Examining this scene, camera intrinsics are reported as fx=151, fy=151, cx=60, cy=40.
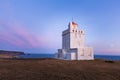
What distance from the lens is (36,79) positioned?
12211mm

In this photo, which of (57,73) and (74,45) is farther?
(74,45)

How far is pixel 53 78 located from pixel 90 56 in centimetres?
2106

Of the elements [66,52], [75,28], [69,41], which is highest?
[75,28]

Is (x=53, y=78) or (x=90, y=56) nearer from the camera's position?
(x=53, y=78)

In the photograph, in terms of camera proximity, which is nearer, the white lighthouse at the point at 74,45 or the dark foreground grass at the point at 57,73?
the dark foreground grass at the point at 57,73

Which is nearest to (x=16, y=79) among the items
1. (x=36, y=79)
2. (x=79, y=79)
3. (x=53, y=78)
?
(x=36, y=79)

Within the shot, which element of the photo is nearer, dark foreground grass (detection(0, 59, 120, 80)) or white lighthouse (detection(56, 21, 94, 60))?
dark foreground grass (detection(0, 59, 120, 80))

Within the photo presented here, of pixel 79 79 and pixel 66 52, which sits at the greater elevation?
pixel 66 52

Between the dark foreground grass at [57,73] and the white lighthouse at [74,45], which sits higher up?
the white lighthouse at [74,45]

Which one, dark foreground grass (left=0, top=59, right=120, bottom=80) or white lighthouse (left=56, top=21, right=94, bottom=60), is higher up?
white lighthouse (left=56, top=21, right=94, bottom=60)

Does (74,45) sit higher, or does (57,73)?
(74,45)

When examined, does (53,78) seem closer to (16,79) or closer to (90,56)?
(16,79)

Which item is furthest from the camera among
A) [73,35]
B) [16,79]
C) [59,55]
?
[59,55]

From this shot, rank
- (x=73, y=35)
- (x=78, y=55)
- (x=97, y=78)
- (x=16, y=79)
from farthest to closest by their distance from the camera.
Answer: (x=73, y=35)
(x=78, y=55)
(x=97, y=78)
(x=16, y=79)
